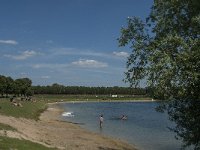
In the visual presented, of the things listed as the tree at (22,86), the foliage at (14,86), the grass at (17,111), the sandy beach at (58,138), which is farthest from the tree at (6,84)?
the sandy beach at (58,138)

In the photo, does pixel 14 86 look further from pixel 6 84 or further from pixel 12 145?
pixel 12 145

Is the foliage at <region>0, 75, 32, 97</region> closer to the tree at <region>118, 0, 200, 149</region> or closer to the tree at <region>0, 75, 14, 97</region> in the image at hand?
the tree at <region>0, 75, 14, 97</region>

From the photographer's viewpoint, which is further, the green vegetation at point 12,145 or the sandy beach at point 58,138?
the sandy beach at point 58,138

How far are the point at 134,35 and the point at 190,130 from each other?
6.26 metres

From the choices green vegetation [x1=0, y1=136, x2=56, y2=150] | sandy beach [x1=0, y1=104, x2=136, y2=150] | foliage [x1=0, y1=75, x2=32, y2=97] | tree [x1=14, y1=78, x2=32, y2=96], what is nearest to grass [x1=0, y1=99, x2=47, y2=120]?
sandy beach [x1=0, y1=104, x2=136, y2=150]

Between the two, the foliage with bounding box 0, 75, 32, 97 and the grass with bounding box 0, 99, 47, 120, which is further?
the foliage with bounding box 0, 75, 32, 97

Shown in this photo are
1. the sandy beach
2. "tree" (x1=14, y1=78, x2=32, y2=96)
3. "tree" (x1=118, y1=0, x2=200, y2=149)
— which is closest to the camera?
"tree" (x1=118, y1=0, x2=200, y2=149)

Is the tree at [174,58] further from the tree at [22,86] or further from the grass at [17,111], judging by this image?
the tree at [22,86]

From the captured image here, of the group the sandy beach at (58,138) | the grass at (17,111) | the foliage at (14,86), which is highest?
the foliage at (14,86)

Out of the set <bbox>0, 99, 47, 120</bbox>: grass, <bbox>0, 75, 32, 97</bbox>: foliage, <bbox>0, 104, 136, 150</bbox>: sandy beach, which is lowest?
<bbox>0, 104, 136, 150</bbox>: sandy beach

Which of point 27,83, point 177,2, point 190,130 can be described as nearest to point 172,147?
point 190,130

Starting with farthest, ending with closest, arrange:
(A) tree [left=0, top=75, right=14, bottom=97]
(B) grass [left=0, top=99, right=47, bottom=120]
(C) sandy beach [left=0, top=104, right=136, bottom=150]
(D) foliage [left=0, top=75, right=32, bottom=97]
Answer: (D) foliage [left=0, top=75, right=32, bottom=97]
(A) tree [left=0, top=75, right=14, bottom=97]
(B) grass [left=0, top=99, right=47, bottom=120]
(C) sandy beach [left=0, top=104, right=136, bottom=150]

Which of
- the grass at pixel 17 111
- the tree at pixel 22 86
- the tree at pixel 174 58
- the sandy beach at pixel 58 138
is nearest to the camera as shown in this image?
the tree at pixel 174 58

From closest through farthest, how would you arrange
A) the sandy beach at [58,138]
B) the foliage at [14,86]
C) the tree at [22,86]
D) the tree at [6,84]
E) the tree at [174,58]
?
the tree at [174,58], the sandy beach at [58,138], the tree at [6,84], the foliage at [14,86], the tree at [22,86]
